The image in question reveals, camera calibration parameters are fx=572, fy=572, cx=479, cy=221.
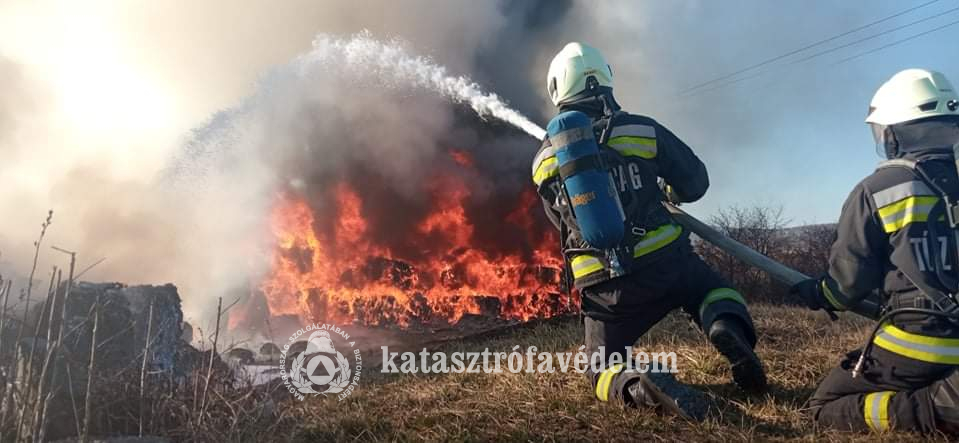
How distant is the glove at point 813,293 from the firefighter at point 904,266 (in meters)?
0.06

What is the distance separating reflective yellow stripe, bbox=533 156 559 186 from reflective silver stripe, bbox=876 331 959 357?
1942 millimetres

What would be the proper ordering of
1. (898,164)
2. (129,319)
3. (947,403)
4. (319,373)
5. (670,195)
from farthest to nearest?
(129,319) < (319,373) < (670,195) < (898,164) < (947,403)

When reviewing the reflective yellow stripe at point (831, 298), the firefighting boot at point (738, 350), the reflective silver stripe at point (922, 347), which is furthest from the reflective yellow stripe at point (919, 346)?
the firefighting boot at point (738, 350)

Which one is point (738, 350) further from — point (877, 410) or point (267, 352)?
point (267, 352)

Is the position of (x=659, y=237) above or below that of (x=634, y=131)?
below

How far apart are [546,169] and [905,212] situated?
1877 mm

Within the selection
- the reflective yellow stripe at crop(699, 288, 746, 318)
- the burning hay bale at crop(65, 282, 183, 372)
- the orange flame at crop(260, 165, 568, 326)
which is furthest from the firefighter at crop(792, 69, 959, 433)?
the orange flame at crop(260, 165, 568, 326)

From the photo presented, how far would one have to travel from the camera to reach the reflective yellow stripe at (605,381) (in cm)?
322

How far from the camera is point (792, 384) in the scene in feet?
11.9

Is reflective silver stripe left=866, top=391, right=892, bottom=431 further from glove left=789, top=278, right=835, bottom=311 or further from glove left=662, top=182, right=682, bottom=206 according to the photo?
glove left=662, top=182, right=682, bottom=206

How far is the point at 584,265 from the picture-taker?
356 cm

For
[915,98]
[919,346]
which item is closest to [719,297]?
[919,346]

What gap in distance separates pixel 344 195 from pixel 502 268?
15.0 ft

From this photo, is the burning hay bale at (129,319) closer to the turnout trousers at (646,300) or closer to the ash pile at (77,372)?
the ash pile at (77,372)
